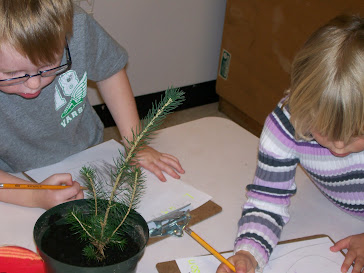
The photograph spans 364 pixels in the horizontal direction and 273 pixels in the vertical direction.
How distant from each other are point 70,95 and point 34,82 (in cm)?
24

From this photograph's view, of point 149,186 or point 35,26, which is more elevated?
point 35,26

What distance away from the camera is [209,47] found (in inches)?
103

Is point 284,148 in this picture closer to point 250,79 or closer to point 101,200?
point 101,200

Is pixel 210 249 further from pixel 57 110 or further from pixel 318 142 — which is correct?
pixel 57 110

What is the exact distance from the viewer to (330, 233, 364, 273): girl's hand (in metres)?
0.84

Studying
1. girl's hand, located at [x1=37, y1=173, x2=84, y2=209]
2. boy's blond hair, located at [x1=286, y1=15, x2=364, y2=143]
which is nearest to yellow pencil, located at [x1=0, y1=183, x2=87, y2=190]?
girl's hand, located at [x1=37, y1=173, x2=84, y2=209]

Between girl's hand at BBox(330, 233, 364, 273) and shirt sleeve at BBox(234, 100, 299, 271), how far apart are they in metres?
0.11

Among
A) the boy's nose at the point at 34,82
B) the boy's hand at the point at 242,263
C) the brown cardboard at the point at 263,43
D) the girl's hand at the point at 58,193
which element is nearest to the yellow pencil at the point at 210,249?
the boy's hand at the point at 242,263

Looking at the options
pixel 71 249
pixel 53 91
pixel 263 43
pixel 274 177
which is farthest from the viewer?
pixel 263 43

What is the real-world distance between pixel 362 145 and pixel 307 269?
23cm

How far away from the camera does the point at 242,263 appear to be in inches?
31.6

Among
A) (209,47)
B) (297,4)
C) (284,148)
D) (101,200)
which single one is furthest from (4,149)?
(209,47)

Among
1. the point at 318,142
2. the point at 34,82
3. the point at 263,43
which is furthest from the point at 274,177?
the point at 263,43

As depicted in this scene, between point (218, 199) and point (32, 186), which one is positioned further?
point (218, 199)
